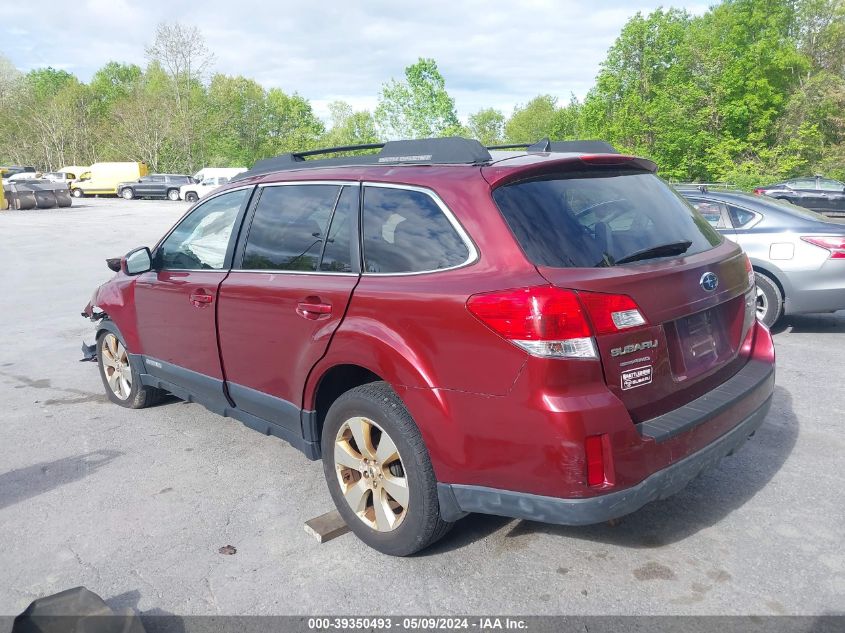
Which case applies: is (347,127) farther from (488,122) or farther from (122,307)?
(122,307)

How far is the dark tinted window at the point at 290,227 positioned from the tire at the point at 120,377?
1.94 meters

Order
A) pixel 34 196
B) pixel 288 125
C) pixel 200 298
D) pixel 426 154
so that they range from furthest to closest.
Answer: pixel 288 125, pixel 34 196, pixel 200 298, pixel 426 154

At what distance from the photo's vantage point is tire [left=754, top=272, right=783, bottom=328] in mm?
7246

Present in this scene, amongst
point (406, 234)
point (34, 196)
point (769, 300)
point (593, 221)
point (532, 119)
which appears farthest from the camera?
point (532, 119)

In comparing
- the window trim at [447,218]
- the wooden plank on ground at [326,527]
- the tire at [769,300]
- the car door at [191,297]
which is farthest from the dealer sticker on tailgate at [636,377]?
the tire at [769,300]

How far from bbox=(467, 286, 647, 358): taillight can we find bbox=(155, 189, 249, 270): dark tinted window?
86.4 inches

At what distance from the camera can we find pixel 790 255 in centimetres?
714

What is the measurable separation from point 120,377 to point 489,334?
3.97 metres

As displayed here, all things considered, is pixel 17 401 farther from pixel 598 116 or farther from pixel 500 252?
pixel 598 116

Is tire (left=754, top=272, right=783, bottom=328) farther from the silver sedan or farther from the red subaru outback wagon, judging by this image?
the red subaru outback wagon

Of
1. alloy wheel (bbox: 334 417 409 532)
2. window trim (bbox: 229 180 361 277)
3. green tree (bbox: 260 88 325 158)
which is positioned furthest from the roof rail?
green tree (bbox: 260 88 325 158)

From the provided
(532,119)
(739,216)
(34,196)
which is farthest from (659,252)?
(532,119)

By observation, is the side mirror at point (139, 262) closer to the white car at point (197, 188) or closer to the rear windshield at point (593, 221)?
the rear windshield at point (593, 221)

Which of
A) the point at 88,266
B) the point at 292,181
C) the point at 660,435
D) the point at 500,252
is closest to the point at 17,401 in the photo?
the point at 292,181
